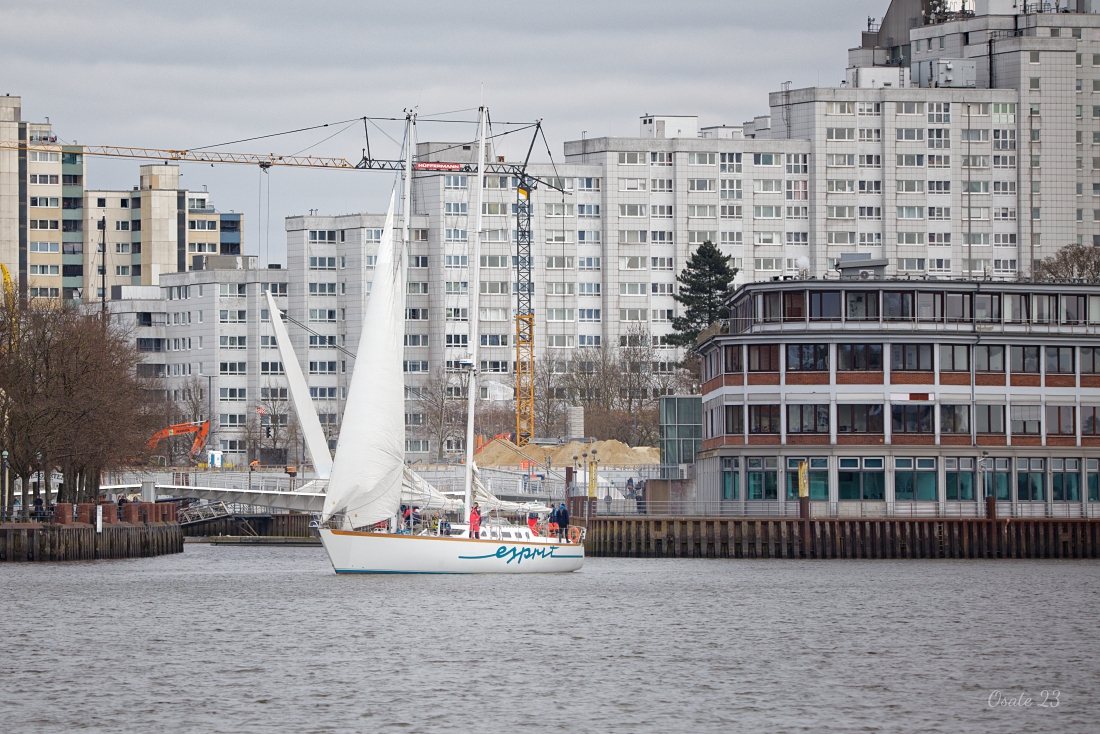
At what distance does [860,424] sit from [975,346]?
701 centimetres

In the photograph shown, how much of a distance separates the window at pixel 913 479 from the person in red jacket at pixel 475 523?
81.0 ft

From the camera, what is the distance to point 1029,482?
300 ft

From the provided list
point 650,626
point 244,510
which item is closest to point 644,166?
point 244,510

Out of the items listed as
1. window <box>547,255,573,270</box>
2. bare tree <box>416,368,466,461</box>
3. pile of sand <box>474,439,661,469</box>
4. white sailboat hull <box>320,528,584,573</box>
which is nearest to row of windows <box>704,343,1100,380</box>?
white sailboat hull <box>320,528,584,573</box>

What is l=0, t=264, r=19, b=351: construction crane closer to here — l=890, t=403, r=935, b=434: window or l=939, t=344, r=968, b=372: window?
l=890, t=403, r=935, b=434: window

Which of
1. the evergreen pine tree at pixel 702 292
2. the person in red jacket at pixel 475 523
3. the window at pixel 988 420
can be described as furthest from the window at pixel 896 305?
the evergreen pine tree at pixel 702 292

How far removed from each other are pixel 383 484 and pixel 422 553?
10.2 feet

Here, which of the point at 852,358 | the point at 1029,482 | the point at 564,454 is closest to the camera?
the point at 852,358

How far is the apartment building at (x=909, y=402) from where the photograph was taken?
297ft

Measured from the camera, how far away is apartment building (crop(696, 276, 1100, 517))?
90.4 m

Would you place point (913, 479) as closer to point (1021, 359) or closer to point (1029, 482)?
point (1029, 482)

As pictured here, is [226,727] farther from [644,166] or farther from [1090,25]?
[1090,25]

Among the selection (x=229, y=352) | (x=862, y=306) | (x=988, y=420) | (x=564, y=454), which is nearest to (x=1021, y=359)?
(x=988, y=420)

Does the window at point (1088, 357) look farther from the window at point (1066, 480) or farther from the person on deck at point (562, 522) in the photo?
the person on deck at point (562, 522)
